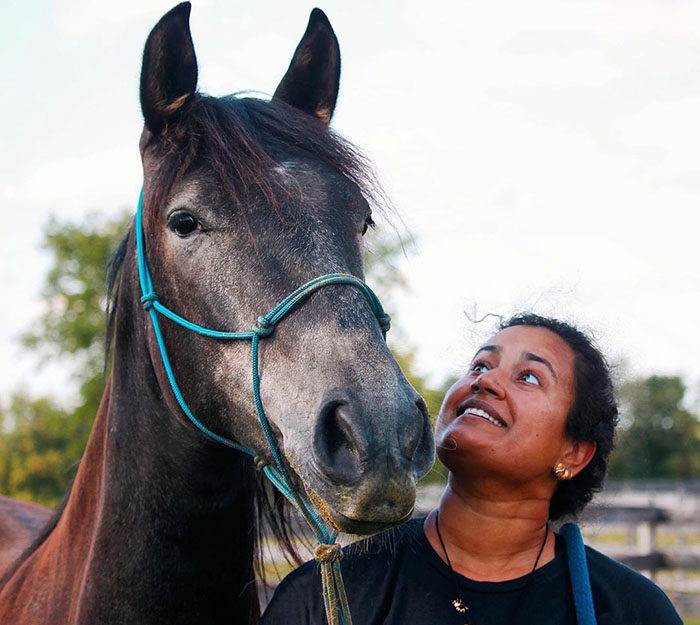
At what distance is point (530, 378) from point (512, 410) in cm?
13

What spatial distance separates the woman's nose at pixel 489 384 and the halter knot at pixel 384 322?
0.36m

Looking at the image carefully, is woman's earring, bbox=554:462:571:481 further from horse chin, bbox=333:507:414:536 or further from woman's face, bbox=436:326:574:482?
horse chin, bbox=333:507:414:536

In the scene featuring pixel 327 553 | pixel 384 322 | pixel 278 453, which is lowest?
pixel 327 553

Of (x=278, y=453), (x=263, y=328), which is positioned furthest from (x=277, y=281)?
(x=278, y=453)

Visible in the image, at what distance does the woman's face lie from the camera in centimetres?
202

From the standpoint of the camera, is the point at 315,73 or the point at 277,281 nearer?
the point at 277,281

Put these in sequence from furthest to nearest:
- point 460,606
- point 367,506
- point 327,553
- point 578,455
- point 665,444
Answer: point 665,444, point 578,455, point 460,606, point 327,553, point 367,506

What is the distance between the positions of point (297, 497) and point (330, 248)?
60 cm

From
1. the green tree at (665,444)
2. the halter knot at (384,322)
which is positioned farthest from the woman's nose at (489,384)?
the green tree at (665,444)

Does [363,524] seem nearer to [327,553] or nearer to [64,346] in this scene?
[327,553]

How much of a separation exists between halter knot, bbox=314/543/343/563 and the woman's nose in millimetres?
623

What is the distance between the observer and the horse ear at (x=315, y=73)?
2.48 metres

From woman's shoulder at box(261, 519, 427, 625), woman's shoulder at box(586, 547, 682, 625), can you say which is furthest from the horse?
woman's shoulder at box(586, 547, 682, 625)

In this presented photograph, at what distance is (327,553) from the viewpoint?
174 centimetres
